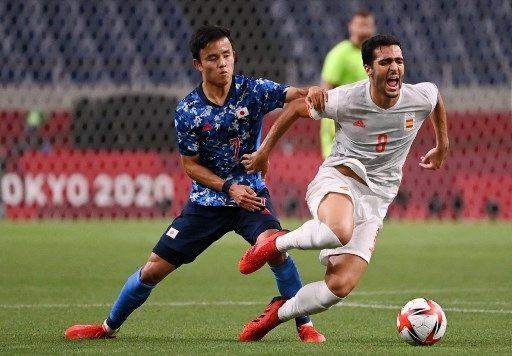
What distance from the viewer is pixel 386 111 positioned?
6.67 metres

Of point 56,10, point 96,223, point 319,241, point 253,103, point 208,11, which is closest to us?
point 319,241

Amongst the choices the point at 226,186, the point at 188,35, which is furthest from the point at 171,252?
the point at 188,35

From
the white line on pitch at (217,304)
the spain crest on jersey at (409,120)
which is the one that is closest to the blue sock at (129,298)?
the spain crest on jersey at (409,120)

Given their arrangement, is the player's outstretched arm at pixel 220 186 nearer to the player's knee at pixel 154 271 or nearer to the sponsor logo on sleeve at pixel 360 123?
the player's knee at pixel 154 271

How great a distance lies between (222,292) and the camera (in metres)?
9.38

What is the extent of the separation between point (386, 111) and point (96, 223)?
9.30 m

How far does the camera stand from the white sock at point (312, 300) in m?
6.22

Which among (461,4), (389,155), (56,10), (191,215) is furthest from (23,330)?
(461,4)

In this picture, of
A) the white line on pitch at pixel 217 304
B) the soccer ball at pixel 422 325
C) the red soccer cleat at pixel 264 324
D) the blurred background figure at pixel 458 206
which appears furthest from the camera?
the blurred background figure at pixel 458 206

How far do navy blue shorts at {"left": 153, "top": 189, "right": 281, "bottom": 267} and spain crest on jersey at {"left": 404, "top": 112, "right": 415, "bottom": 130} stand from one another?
811 mm

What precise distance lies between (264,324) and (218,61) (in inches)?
53.1

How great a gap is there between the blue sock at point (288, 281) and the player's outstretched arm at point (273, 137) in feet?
1.69

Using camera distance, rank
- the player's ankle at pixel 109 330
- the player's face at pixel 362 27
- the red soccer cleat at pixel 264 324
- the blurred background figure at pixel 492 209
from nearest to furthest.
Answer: the red soccer cleat at pixel 264 324
the player's ankle at pixel 109 330
the player's face at pixel 362 27
the blurred background figure at pixel 492 209

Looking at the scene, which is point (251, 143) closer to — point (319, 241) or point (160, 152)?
point (319, 241)
